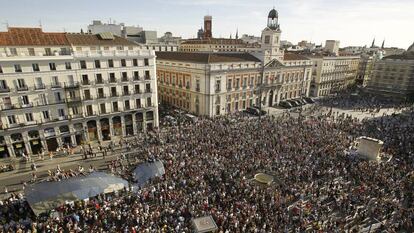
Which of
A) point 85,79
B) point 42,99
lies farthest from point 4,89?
point 85,79

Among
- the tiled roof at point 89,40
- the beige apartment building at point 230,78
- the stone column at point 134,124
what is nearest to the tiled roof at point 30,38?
the tiled roof at point 89,40

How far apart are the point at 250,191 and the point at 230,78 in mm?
32303

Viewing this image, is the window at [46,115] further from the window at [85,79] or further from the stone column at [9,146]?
the window at [85,79]

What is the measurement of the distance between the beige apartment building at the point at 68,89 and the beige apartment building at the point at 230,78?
11.9 meters

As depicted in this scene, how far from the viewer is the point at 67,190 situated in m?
21.2

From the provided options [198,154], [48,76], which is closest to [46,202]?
[198,154]

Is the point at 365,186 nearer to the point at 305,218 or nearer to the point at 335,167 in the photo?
the point at 335,167

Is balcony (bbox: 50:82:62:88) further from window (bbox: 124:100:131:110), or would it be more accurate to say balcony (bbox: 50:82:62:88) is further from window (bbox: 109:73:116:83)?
window (bbox: 124:100:131:110)

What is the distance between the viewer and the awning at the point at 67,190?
→ 2008 cm

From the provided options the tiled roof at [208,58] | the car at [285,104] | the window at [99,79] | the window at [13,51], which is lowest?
the car at [285,104]

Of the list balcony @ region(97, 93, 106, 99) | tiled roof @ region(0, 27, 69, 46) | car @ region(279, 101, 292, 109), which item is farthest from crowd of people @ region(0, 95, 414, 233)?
car @ region(279, 101, 292, 109)

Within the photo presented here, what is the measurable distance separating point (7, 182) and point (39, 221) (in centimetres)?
1159

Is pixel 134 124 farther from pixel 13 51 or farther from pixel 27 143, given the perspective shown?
pixel 13 51

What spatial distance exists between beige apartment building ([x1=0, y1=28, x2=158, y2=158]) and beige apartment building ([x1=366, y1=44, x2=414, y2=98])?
71025 mm
